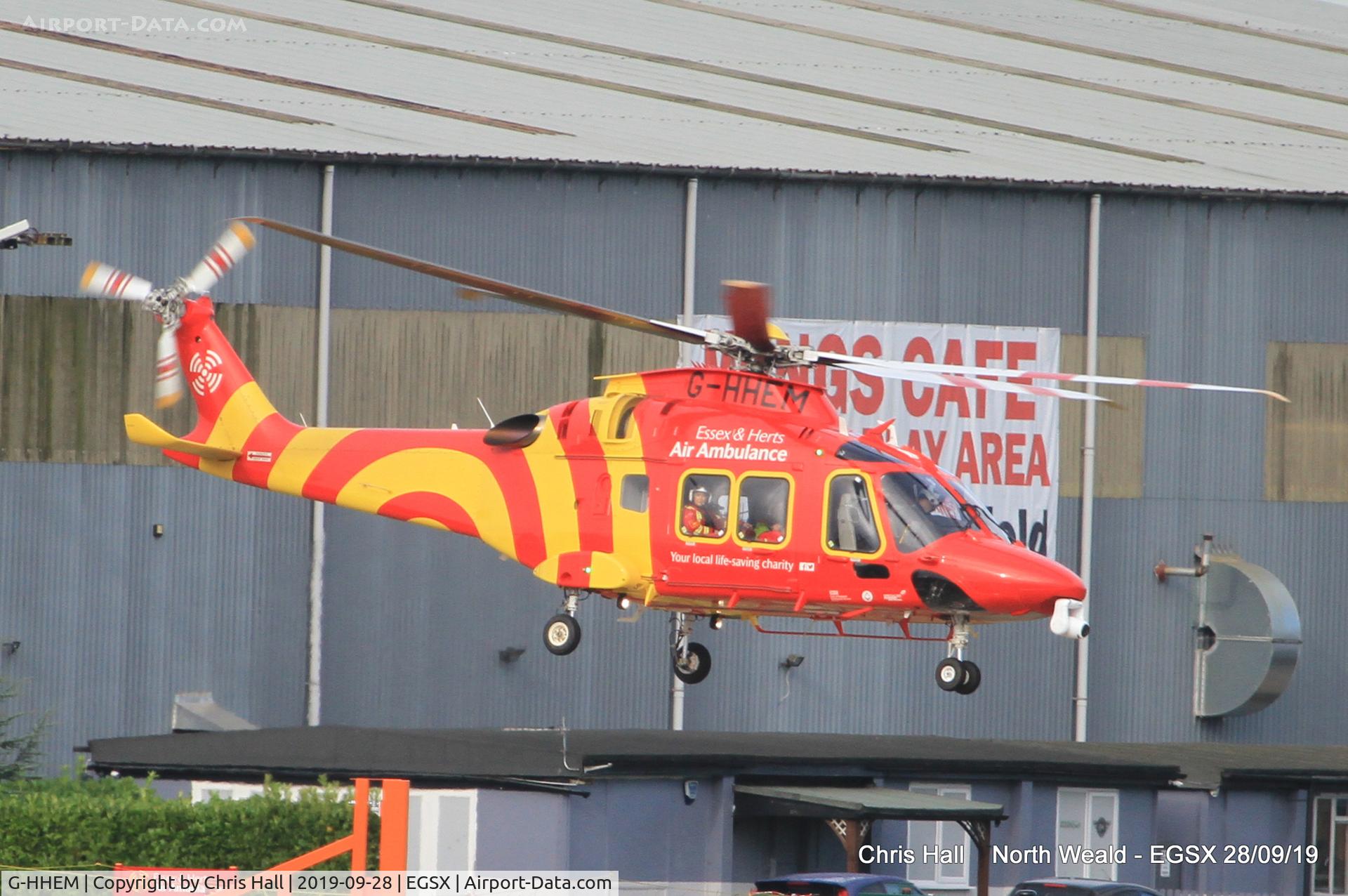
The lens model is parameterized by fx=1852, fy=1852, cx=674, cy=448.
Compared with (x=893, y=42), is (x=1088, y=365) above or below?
below

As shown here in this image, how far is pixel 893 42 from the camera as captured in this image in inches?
1523

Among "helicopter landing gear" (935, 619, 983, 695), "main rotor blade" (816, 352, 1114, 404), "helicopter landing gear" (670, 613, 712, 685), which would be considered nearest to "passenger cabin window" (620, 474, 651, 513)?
"helicopter landing gear" (670, 613, 712, 685)

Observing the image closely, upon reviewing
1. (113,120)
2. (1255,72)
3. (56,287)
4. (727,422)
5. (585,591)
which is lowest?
(585,591)

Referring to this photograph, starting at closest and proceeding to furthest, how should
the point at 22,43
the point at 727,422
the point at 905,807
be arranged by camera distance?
1. the point at 727,422
2. the point at 905,807
3. the point at 22,43

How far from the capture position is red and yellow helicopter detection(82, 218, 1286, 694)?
745 inches

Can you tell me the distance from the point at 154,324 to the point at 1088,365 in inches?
664

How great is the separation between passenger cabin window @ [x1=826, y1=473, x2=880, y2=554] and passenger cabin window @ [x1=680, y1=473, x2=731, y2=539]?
3.80ft

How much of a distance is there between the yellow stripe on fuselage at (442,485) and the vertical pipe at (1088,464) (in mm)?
15202

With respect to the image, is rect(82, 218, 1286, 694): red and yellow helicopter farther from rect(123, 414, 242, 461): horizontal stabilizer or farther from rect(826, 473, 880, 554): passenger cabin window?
rect(123, 414, 242, 461): horizontal stabilizer

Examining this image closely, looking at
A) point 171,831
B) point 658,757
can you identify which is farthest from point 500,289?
point 658,757

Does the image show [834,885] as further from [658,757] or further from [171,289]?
[171,289]

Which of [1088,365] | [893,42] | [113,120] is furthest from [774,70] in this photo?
[113,120]

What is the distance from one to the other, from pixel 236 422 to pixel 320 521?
9088mm

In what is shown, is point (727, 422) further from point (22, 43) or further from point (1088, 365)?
point (22, 43)
